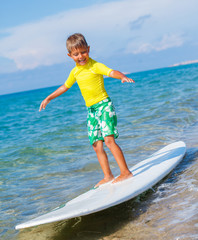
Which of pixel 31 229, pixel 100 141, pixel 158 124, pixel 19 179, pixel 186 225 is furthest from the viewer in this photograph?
pixel 158 124

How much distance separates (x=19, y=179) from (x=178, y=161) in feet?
8.90

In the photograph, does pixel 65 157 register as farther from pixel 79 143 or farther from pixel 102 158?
pixel 102 158

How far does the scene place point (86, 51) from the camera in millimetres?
3744

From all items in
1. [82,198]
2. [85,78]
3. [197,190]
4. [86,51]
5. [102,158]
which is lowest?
[197,190]

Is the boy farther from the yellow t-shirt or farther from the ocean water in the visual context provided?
the ocean water

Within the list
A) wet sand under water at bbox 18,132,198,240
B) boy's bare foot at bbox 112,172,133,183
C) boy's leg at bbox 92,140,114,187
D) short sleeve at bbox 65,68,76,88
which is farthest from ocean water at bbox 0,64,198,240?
short sleeve at bbox 65,68,76,88

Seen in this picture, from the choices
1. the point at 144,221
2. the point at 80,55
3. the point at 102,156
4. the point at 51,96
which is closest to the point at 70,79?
the point at 51,96

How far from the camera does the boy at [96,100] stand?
3.72 metres

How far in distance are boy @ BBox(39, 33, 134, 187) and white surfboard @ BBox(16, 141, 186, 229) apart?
0.24 m

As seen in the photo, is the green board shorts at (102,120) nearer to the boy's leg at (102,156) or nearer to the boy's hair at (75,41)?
the boy's leg at (102,156)

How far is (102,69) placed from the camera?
375cm

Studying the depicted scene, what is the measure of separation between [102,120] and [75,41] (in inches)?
38.0

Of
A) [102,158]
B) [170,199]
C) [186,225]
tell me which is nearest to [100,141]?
[102,158]

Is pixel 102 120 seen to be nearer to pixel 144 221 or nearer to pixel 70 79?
pixel 70 79
